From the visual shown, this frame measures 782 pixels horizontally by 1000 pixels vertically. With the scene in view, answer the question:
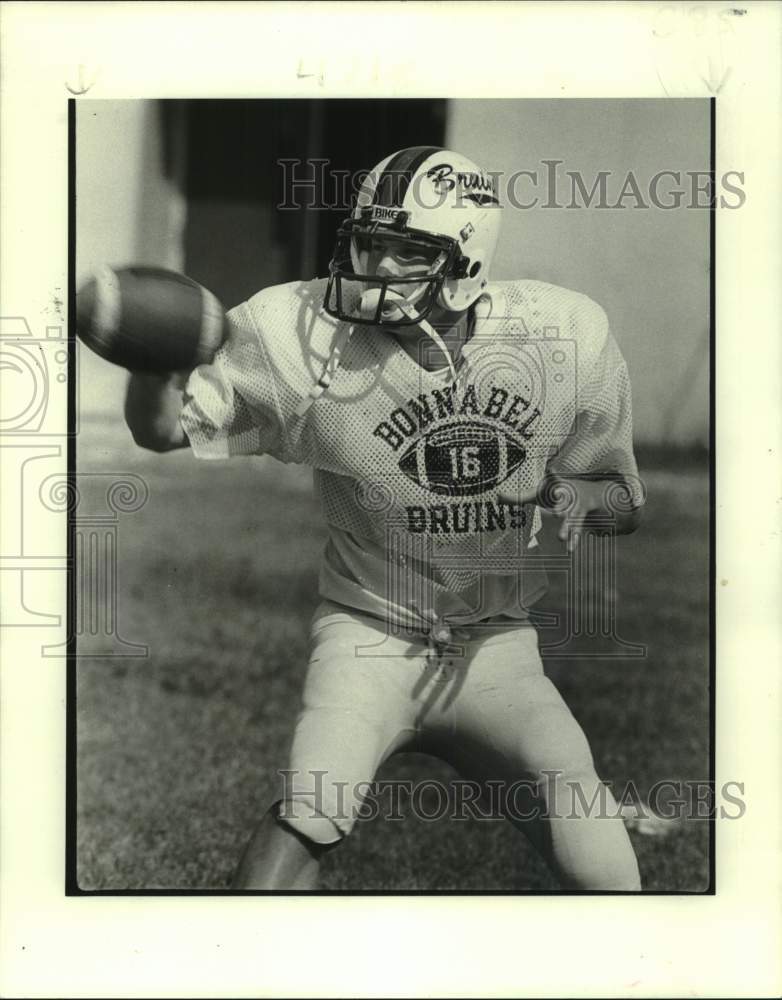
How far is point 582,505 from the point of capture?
2596 mm

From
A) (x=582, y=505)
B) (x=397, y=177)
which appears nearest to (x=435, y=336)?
(x=397, y=177)

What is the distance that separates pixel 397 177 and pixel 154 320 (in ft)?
1.82

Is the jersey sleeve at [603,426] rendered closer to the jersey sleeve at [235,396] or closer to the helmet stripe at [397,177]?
the helmet stripe at [397,177]

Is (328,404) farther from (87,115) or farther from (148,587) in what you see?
(87,115)

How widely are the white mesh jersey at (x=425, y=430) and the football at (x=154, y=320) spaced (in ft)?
0.25

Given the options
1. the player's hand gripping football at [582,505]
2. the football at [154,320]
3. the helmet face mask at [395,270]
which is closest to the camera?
the football at [154,320]

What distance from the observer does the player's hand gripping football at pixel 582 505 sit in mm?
2576

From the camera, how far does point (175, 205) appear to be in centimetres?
270

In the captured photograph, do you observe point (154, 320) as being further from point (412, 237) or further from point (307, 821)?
point (307, 821)

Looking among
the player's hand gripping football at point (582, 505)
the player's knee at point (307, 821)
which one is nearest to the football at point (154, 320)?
the player's hand gripping football at point (582, 505)

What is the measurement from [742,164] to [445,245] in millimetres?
627

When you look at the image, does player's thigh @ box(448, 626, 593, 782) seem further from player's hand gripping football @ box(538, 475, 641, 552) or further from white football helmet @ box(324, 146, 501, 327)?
white football helmet @ box(324, 146, 501, 327)

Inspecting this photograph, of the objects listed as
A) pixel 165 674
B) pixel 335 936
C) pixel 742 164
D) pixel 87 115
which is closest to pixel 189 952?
pixel 335 936

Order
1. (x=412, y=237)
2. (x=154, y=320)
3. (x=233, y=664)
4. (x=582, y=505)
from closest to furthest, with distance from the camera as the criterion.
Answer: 1. (x=154, y=320)
2. (x=412, y=237)
3. (x=582, y=505)
4. (x=233, y=664)
